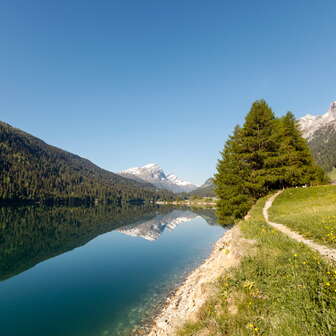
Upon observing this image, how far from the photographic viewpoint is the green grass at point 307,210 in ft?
51.9

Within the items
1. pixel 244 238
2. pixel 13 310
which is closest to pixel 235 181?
pixel 244 238

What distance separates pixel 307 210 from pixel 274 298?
2294 centimetres

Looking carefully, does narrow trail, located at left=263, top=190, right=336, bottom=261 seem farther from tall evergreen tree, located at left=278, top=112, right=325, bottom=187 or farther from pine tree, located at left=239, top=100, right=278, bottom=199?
tall evergreen tree, located at left=278, top=112, right=325, bottom=187

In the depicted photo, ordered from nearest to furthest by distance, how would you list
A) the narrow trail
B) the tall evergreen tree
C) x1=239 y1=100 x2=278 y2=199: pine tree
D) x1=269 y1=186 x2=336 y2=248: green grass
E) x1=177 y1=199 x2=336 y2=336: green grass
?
x1=177 y1=199 x2=336 y2=336: green grass
the narrow trail
x1=269 y1=186 x2=336 y2=248: green grass
x1=239 y1=100 x2=278 y2=199: pine tree
the tall evergreen tree

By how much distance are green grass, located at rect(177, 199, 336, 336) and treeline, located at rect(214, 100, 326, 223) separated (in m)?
20.9

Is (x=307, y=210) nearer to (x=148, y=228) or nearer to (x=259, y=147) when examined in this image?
(x=259, y=147)

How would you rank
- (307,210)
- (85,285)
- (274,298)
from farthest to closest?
(307,210) → (85,285) → (274,298)

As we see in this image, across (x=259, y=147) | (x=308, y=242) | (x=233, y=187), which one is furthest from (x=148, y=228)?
(x=308, y=242)

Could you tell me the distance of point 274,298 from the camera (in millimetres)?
7738

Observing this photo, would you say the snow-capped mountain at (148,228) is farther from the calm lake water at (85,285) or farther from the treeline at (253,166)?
the treeline at (253,166)

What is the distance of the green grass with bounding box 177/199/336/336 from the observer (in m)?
5.55

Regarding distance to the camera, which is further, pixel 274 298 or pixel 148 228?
pixel 148 228

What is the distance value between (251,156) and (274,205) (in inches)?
349

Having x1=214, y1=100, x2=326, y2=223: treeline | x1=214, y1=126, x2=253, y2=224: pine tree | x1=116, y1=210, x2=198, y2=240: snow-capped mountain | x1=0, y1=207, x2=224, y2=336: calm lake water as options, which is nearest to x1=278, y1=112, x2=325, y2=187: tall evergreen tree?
x1=214, y1=100, x2=326, y2=223: treeline
